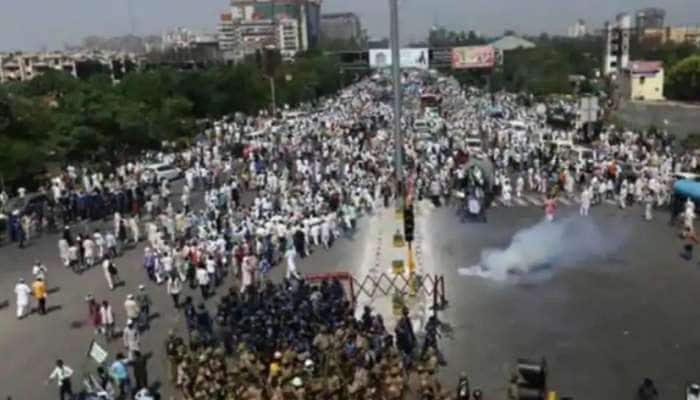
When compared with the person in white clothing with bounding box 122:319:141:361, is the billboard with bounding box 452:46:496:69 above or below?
above

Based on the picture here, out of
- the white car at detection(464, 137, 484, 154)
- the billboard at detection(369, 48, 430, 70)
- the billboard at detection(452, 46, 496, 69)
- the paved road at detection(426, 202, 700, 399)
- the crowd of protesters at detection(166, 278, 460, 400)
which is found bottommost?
the paved road at detection(426, 202, 700, 399)

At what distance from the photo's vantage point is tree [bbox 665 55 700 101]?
322ft

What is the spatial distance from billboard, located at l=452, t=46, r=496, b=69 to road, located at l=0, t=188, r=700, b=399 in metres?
54.8

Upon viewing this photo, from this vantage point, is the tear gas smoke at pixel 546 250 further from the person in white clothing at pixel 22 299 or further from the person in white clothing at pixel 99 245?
the person in white clothing at pixel 22 299

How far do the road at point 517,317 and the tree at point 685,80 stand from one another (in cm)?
7723

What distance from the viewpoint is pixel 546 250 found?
25766mm

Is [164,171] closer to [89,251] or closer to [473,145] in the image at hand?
[89,251]

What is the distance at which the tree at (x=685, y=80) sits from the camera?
98262mm

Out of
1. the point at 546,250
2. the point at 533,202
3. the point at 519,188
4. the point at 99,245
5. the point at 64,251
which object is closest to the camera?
the point at 546,250

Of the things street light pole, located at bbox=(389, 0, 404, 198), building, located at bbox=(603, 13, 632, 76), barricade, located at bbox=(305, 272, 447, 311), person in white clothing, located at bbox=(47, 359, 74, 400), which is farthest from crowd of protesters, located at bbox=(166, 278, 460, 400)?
building, located at bbox=(603, 13, 632, 76)

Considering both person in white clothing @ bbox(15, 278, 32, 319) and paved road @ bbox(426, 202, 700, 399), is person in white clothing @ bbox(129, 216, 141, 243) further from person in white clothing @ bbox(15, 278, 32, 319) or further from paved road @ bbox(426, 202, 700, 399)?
paved road @ bbox(426, 202, 700, 399)

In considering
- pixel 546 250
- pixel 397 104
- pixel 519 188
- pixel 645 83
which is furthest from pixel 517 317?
pixel 645 83

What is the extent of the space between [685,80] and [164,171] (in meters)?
79.0

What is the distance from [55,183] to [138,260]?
10.6m
